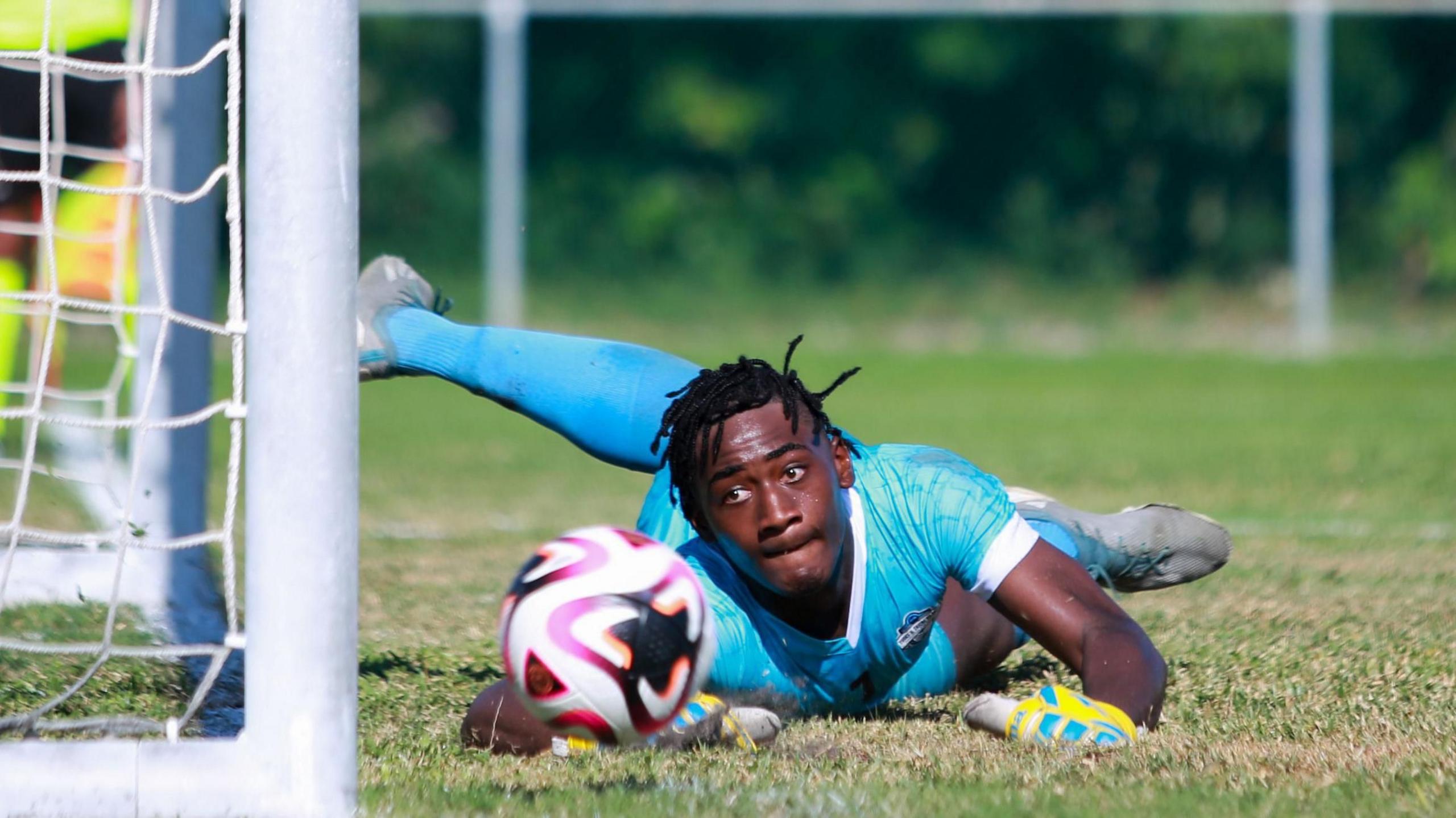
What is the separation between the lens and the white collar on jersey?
3562 millimetres

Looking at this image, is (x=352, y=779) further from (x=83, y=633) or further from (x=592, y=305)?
(x=592, y=305)

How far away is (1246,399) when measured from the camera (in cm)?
1334

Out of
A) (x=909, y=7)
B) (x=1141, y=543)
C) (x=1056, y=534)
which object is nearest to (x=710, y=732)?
(x=1056, y=534)

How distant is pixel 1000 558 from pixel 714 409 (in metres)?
0.63

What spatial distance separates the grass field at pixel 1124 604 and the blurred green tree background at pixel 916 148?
794cm

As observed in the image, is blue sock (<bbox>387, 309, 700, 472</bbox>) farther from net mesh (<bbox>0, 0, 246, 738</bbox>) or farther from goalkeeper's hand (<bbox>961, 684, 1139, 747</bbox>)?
goalkeeper's hand (<bbox>961, 684, 1139, 747</bbox>)

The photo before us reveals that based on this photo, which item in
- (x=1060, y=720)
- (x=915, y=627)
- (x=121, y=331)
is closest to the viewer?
(x=1060, y=720)

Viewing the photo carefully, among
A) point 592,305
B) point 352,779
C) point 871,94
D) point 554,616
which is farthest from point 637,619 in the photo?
point 871,94

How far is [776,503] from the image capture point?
10.9 feet

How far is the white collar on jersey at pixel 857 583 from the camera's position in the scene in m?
3.56

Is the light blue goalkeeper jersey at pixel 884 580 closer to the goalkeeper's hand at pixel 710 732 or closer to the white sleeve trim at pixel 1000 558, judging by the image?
Answer: the white sleeve trim at pixel 1000 558

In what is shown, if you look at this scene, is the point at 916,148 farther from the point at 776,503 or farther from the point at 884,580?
the point at 776,503

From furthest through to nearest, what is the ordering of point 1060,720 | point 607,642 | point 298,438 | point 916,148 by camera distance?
point 916,148 → point 1060,720 → point 607,642 → point 298,438

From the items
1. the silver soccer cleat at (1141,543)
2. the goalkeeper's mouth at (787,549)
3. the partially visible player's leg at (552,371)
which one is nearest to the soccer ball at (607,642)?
the goalkeeper's mouth at (787,549)
